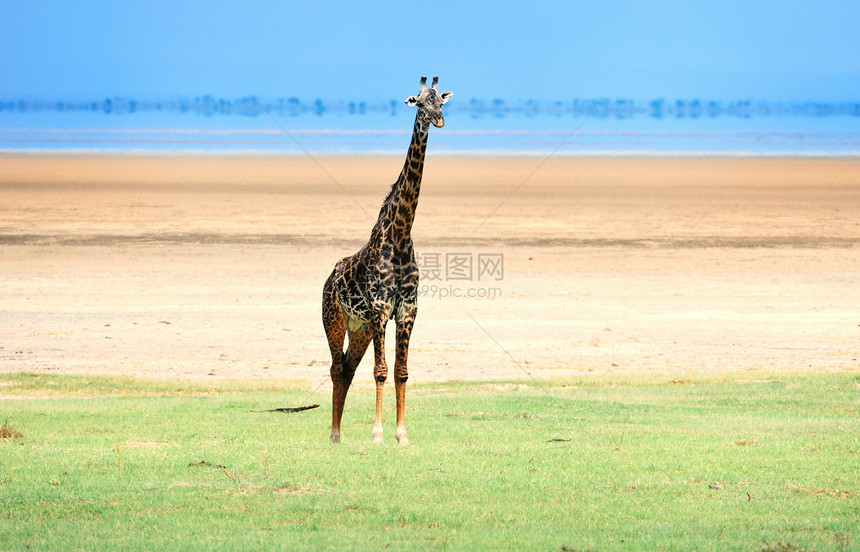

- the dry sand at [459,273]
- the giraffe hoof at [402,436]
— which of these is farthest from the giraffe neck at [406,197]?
the dry sand at [459,273]

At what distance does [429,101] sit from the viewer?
10523mm

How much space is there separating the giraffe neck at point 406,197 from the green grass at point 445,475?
2.04 metres

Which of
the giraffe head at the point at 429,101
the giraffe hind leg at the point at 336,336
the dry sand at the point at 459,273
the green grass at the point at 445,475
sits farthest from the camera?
the dry sand at the point at 459,273

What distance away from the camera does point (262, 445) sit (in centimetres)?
1047

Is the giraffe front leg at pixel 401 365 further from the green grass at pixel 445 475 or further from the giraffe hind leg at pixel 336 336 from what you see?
the giraffe hind leg at pixel 336 336

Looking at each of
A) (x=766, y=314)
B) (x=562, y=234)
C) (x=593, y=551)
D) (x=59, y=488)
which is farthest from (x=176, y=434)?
(x=562, y=234)

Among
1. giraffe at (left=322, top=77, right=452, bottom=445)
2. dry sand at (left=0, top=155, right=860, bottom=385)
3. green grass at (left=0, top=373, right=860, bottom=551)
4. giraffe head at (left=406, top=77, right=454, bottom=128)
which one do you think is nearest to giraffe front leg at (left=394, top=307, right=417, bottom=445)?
giraffe at (left=322, top=77, right=452, bottom=445)

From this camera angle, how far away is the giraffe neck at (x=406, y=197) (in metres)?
10.7

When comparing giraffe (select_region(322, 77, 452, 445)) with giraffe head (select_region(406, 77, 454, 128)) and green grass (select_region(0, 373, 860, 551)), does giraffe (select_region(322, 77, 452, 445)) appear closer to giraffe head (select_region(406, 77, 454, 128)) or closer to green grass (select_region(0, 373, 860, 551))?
giraffe head (select_region(406, 77, 454, 128))

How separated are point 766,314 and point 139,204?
2231 cm

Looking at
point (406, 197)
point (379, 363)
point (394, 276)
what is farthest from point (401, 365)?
point (406, 197)

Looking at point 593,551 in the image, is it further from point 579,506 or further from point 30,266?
point 30,266

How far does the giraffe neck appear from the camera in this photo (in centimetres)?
1073

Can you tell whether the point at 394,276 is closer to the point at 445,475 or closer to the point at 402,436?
the point at 402,436
